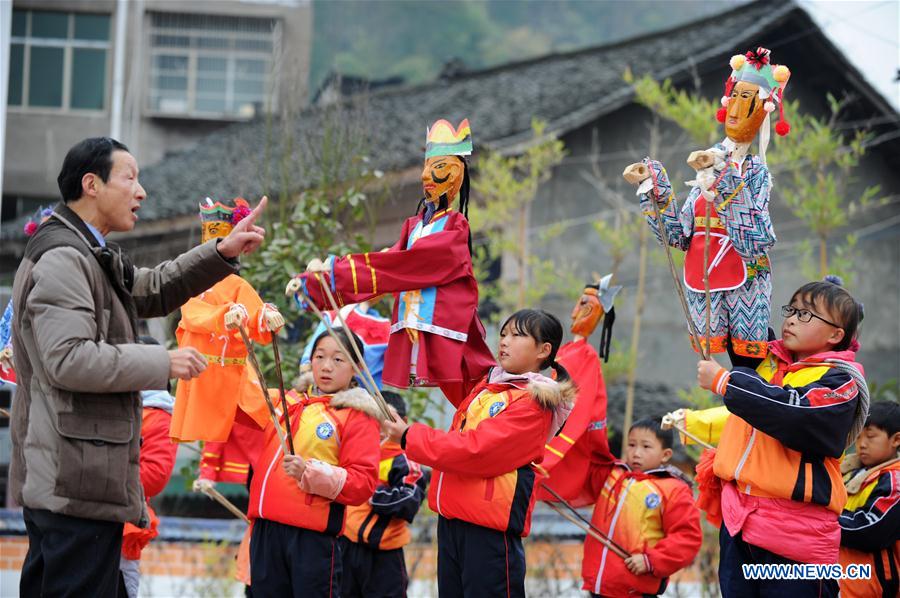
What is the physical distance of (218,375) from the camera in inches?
164

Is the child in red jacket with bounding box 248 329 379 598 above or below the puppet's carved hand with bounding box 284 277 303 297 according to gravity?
below

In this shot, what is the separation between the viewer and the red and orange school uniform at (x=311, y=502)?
4.01 metres

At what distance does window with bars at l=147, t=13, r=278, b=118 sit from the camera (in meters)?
15.2

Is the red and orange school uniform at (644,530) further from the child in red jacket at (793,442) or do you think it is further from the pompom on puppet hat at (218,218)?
the pompom on puppet hat at (218,218)

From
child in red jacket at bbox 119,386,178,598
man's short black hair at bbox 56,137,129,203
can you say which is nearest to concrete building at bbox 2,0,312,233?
child in red jacket at bbox 119,386,178,598

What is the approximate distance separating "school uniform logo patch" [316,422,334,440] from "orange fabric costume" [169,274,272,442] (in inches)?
9.3

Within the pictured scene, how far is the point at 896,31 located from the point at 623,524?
17.0 feet

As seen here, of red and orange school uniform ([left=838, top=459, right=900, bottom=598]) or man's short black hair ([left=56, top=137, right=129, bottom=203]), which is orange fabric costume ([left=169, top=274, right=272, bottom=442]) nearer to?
man's short black hair ([left=56, top=137, right=129, bottom=203])

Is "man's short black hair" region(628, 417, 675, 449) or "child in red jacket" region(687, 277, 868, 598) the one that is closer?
"child in red jacket" region(687, 277, 868, 598)

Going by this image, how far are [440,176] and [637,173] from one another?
74cm

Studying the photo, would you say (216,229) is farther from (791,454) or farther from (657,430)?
(791,454)

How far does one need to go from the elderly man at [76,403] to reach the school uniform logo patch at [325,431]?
1.01 metres

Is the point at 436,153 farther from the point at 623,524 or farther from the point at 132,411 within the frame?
the point at 623,524

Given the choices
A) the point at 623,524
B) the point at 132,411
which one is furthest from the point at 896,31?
the point at 132,411
